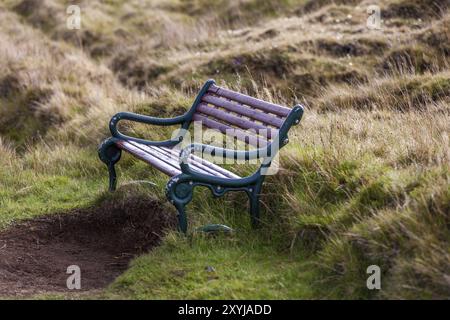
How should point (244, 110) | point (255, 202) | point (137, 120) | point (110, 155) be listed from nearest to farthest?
point (255, 202)
point (244, 110)
point (137, 120)
point (110, 155)

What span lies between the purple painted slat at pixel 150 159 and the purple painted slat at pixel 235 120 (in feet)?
2.29

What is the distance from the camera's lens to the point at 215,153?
492 centimetres

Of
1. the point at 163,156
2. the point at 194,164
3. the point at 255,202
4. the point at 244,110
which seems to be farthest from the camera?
the point at 163,156

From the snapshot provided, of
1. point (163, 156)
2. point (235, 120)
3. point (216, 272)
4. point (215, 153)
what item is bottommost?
point (216, 272)

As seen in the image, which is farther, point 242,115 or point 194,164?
point 242,115

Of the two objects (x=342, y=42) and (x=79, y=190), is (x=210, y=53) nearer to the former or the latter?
(x=342, y=42)

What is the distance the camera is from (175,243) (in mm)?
4949

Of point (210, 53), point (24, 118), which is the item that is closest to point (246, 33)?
point (210, 53)

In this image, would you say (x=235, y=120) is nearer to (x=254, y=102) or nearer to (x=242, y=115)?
(x=242, y=115)

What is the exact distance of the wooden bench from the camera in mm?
4934

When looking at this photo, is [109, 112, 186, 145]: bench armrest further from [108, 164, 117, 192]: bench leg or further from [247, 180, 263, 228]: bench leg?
[247, 180, 263, 228]: bench leg

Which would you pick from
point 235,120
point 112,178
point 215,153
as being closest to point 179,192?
point 215,153

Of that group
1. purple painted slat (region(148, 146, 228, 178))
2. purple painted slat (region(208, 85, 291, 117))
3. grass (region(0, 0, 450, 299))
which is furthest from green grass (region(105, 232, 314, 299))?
purple painted slat (region(208, 85, 291, 117))

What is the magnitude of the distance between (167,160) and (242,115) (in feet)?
2.36
